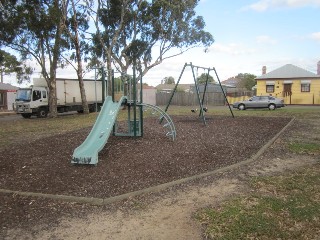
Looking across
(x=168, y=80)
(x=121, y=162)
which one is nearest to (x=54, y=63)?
(x=121, y=162)

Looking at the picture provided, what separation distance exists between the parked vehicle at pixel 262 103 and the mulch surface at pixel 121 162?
1832 centimetres

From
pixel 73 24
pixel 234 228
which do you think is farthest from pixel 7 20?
pixel 234 228

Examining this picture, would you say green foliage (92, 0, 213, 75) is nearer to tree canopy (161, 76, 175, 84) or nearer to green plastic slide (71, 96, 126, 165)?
green plastic slide (71, 96, 126, 165)

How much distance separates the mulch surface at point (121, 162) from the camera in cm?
620

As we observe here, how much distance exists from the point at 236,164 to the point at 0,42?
21.2 metres

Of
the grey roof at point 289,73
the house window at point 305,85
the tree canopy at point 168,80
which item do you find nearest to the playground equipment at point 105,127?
the house window at point 305,85

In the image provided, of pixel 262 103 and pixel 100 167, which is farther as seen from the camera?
pixel 262 103

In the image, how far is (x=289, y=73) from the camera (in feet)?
127

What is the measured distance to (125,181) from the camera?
20.8 feet

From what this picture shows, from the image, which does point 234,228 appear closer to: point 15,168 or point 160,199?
point 160,199

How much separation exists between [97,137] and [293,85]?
111ft

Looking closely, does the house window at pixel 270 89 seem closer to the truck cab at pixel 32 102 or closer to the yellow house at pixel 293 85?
the yellow house at pixel 293 85

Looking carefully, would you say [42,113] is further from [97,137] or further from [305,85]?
[305,85]

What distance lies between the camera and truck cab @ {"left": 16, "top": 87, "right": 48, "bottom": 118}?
25.7 meters
